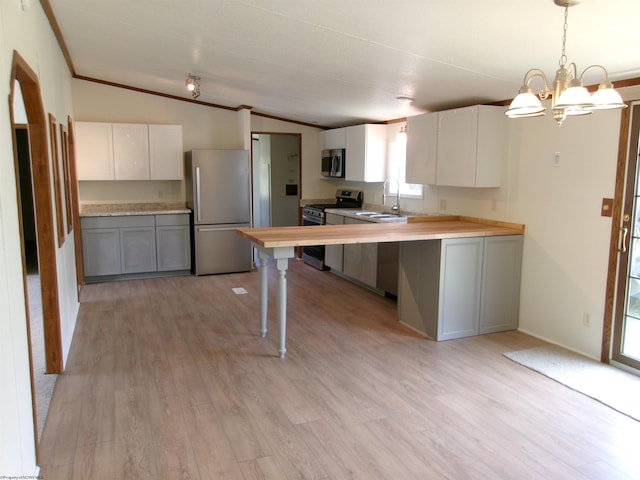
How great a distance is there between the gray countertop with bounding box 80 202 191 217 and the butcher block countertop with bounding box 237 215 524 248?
8.38ft

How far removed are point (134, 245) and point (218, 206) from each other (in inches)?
46.2

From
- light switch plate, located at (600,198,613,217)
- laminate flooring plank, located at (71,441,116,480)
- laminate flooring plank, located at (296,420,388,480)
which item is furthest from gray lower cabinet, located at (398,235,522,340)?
laminate flooring plank, located at (71,441,116,480)

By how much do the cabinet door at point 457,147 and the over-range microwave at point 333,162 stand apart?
2219 millimetres

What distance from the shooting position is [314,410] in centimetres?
294

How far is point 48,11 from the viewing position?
3588 millimetres

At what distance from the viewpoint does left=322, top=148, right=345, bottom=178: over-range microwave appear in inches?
266

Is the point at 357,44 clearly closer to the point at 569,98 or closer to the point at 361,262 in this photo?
the point at 569,98

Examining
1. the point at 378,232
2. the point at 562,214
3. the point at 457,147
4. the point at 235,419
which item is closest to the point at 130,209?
the point at 378,232

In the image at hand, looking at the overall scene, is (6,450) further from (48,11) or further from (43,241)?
(48,11)

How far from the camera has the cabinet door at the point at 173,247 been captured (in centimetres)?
632

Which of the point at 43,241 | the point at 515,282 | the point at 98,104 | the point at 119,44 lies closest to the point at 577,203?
the point at 515,282

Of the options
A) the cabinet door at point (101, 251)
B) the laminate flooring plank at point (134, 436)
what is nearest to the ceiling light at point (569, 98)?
the laminate flooring plank at point (134, 436)

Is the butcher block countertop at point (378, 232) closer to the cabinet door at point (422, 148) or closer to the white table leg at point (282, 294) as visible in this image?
the white table leg at point (282, 294)

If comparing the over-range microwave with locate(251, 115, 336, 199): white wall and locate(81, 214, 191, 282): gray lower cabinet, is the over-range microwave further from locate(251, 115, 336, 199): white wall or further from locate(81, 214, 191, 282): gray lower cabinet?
locate(81, 214, 191, 282): gray lower cabinet
